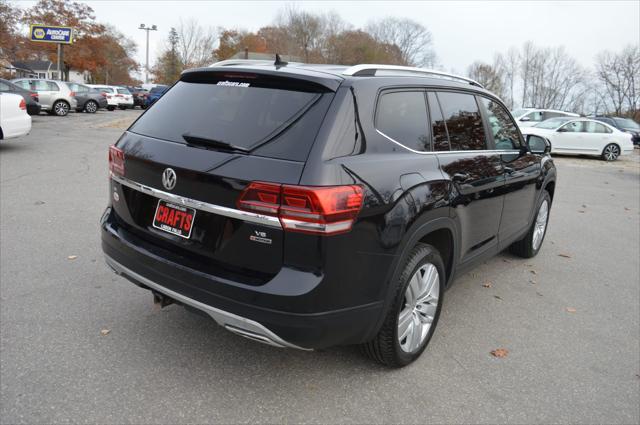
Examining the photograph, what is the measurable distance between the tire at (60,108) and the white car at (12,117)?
14108 millimetres

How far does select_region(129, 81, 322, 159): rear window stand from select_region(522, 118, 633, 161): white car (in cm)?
1947

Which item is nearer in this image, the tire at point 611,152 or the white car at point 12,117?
the white car at point 12,117

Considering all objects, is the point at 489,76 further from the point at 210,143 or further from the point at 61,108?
the point at 210,143

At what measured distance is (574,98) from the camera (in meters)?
64.1

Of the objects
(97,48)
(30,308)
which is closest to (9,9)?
(97,48)

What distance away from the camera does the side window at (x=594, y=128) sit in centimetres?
2002

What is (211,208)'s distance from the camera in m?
2.56

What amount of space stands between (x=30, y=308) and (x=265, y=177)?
2.41 m

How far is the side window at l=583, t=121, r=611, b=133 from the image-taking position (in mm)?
20016

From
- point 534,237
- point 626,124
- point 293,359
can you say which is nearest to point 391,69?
point 293,359

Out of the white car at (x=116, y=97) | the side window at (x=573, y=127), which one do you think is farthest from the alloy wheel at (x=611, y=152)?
the white car at (x=116, y=97)

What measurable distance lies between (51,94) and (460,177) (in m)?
24.5

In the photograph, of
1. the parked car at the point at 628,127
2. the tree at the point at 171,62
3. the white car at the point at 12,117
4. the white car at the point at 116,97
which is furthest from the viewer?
the tree at the point at 171,62

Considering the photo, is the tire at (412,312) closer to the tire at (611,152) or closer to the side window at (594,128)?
the side window at (594,128)
